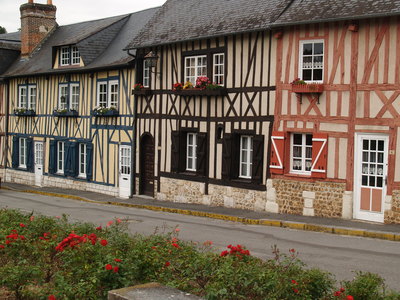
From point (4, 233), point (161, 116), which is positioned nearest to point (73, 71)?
point (161, 116)

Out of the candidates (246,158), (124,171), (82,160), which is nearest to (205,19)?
(246,158)

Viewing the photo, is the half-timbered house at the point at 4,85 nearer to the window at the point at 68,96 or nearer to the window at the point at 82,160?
the window at the point at 68,96

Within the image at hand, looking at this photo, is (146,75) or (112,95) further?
(112,95)

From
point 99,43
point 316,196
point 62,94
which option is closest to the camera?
point 316,196

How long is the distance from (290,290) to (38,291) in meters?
2.67

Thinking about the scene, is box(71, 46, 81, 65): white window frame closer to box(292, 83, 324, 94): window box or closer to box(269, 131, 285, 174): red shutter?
box(269, 131, 285, 174): red shutter

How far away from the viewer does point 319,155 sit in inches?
615

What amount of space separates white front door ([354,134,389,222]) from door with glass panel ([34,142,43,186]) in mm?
17480

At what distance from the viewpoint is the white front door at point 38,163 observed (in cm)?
2827

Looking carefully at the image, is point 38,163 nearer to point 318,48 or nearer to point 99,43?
point 99,43

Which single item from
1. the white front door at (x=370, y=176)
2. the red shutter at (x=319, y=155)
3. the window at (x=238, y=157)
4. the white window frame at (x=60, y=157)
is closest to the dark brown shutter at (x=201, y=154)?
the window at (x=238, y=157)

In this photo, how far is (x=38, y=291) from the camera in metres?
6.36

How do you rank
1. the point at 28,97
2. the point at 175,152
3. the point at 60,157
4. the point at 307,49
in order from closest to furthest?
the point at 307,49 → the point at 175,152 → the point at 60,157 → the point at 28,97

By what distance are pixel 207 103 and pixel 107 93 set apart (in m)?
6.24
